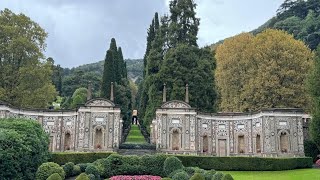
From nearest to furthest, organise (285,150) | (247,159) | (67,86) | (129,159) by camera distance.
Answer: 1. (129,159)
2. (247,159)
3. (285,150)
4. (67,86)

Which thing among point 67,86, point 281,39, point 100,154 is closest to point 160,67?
point 281,39

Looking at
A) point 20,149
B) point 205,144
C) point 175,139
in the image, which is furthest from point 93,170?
point 205,144

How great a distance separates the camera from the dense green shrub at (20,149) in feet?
79.9

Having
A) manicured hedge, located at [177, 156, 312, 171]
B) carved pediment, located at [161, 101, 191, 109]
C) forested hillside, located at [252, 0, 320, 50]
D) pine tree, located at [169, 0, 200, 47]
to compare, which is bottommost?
manicured hedge, located at [177, 156, 312, 171]

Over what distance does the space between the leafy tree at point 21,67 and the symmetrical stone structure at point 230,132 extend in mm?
14513

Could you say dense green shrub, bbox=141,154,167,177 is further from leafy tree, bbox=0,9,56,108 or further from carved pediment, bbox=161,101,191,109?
leafy tree, bbox=0,9,56,108

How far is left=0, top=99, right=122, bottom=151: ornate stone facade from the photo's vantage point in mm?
45406

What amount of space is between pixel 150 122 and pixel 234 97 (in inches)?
448

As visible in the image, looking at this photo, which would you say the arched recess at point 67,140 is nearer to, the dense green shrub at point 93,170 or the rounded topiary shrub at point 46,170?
the dense green shrub at point 93,170

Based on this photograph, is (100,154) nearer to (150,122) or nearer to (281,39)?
(150,122)

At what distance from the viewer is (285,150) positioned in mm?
45312

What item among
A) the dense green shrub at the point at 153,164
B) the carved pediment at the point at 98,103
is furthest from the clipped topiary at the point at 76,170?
the carved pediment at the point at 98,103

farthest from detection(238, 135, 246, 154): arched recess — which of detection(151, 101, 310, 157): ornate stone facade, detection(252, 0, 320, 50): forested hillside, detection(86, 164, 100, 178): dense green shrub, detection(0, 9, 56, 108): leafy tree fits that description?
detection(252, 0, 320, 50): forested hillside

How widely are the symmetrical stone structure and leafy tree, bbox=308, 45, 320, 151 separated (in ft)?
23.5
